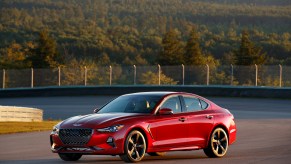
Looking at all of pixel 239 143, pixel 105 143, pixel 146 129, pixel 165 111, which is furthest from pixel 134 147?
pixel 239 143

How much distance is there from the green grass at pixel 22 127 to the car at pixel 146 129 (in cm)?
976

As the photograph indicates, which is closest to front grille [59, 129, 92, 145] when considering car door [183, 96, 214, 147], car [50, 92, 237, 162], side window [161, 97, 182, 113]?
car [50, 92, 237, 162]

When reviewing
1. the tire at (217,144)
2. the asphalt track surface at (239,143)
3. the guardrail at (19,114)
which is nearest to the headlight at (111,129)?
the asphalt track surface at (239,143)

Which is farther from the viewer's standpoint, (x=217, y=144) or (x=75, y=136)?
(x=217, y=144)

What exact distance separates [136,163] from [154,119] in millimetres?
1060

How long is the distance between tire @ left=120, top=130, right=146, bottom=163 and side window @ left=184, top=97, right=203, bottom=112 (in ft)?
5.94

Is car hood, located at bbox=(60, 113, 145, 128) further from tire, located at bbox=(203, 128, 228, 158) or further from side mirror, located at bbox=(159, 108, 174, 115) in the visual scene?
tire, located at bbox=(203, 128, 228, 158)

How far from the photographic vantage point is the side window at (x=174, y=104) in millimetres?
19047

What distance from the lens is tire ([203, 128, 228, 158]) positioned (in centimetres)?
1950

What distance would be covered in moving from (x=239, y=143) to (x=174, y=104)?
5.01 meters

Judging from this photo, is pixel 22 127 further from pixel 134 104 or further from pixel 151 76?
pixel 151 76

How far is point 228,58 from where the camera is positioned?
15975 centimetres

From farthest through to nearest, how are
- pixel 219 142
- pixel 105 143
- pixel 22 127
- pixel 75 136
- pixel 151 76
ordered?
pixel 151 76 → pixel 22 127 → pixel 219 142 → pixel 75 136 → pixel 105 143

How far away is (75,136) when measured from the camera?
58.4 feet
